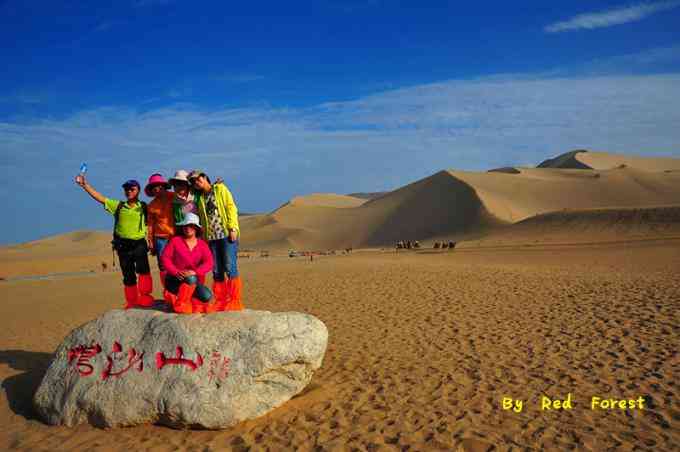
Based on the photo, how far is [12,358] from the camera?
885 centimetres

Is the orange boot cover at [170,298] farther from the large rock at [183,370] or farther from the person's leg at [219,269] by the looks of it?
the person's leg at [219,269]

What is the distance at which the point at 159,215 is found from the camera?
7332 millimetres

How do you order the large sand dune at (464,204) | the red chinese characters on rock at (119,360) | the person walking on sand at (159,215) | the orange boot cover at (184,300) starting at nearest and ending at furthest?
1. the red chinese characters on rock at (119,360)
2. the orange boot cover at (184,300)
3. the person walking on sand at (159,215)
4. the large sand dune at (464,204)

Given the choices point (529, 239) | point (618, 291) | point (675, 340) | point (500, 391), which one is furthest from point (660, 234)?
point (500, 391)

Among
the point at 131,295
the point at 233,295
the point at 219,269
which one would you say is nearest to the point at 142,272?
the point at 131,295

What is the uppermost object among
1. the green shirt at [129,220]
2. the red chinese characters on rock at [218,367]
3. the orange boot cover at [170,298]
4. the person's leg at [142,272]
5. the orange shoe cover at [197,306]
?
the green shirt at [129,220]

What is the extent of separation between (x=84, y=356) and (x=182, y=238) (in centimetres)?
184

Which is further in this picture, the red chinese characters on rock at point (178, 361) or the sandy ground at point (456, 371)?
the red chinese characters on rock at point (178, 361)

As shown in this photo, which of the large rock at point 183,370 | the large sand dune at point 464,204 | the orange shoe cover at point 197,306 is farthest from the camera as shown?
the large sand dune at point 464,204

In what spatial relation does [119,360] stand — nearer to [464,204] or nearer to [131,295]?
[131,295]

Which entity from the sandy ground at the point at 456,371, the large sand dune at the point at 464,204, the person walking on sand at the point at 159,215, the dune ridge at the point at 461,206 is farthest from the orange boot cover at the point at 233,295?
the large sand dune at the point at 464,204

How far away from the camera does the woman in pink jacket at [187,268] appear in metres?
6.44

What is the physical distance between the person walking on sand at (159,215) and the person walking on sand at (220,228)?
701 millimetres

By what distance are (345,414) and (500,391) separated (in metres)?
1.97
